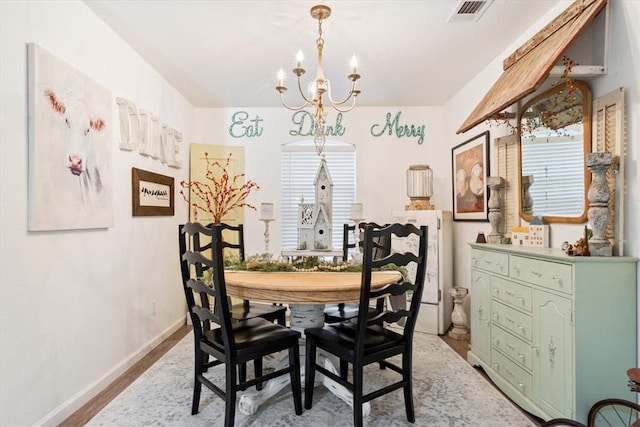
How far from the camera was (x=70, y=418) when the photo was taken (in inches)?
85.0

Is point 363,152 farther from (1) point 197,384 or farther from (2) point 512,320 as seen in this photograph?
(1) point 197,384

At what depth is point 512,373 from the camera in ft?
7.70

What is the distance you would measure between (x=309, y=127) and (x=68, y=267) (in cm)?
310

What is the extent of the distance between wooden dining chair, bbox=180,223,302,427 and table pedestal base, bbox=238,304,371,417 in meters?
0.18

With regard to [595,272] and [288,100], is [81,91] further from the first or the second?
[595,272]

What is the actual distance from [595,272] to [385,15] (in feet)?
6.57

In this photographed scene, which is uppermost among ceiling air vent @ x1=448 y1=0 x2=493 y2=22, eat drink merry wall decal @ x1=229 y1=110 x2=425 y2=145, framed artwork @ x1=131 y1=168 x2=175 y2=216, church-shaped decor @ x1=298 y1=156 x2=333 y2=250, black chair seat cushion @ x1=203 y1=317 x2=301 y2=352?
ceiling air vent @ x1=448 y1=0 x2=493 y2=22

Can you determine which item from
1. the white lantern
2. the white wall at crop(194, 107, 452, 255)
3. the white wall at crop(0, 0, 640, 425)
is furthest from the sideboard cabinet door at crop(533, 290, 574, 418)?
the white wall at crop(194, 107, 452, 255)

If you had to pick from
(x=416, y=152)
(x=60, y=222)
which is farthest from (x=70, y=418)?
(x=416, y=152)

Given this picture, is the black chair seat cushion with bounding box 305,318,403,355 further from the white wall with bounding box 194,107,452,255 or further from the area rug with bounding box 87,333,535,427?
the white wall with bounding box 194,107,452,255

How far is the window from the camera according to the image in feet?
15.2

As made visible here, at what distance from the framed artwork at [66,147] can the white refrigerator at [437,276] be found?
9.60ft

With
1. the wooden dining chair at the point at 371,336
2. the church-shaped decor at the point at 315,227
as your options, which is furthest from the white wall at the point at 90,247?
the church-shaped decor at the point at 315,227

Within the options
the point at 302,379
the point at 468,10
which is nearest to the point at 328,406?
the point at 302,379
